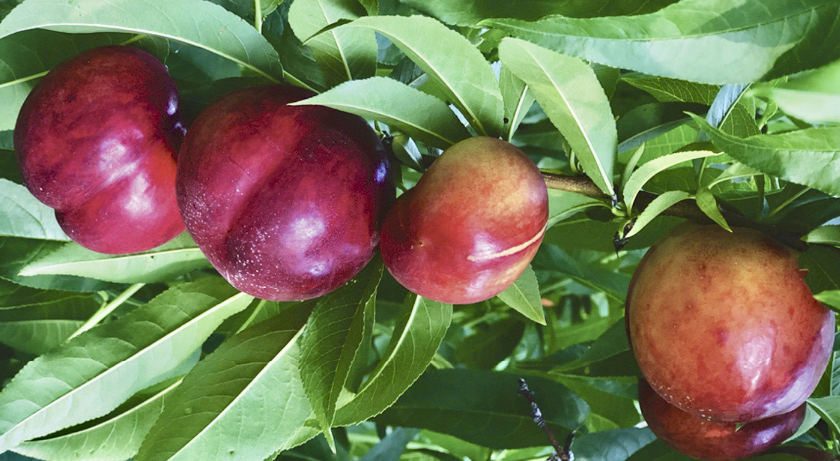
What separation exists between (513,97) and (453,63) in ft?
0.22

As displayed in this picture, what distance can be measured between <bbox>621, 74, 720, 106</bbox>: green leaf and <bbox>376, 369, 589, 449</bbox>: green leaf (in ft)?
1.63

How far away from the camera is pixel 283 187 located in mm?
521

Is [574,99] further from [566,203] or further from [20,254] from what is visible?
[20,254]

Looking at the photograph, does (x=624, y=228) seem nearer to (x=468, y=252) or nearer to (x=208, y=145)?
(x=468, y=252)

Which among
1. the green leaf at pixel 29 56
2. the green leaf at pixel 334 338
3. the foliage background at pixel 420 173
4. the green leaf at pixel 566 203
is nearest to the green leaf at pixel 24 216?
the foliage background at pixel 420 173

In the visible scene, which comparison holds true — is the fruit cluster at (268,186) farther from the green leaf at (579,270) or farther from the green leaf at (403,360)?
the green leaf at (579,270)

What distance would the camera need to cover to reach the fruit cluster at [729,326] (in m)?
0.52

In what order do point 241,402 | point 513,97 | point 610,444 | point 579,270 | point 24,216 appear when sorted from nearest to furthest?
point 513,97 < point 241,402 < point 24,216 < point 610,444 < point 579,270

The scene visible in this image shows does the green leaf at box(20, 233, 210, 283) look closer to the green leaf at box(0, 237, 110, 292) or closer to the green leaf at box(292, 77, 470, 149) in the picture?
the green leaf at box(0, 237, 110, 292)

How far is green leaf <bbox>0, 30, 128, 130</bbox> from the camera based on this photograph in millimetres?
644

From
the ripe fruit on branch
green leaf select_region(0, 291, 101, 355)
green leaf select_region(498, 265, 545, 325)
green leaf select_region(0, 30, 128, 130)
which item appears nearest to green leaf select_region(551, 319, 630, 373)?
the ripe fruit on branch

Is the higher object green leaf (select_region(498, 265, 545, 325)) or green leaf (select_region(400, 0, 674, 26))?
green leaf (select_region(400, 0, 674, 26))

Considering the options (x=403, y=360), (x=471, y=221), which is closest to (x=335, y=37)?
(x=471, y=221)

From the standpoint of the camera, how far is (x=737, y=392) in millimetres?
525
